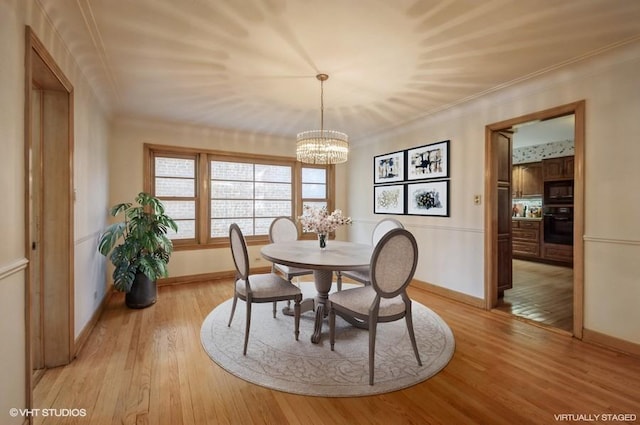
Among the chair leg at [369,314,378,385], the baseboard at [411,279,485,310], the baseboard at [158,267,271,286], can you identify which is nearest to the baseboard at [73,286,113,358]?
the baseboard at [158,267,271,286]

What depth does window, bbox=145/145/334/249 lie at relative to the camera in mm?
4457

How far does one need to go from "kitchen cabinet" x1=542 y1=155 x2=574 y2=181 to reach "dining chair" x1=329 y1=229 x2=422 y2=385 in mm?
5629

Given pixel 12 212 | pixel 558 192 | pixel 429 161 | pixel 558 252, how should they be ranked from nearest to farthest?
pixel 12 212 → pixel 429 161 → pixel 558 252 → pixel 558 192

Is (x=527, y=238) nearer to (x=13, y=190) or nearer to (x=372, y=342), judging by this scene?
(x=372, y=342)

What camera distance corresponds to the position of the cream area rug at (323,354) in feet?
6.41

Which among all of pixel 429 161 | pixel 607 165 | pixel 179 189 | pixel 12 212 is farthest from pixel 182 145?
pixel 607 165

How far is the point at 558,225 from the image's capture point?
19.2 feet

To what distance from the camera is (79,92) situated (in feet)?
8.35

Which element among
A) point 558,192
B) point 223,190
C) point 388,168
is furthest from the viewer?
point 558,192

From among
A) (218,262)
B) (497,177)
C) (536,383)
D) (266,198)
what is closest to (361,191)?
(266,198)

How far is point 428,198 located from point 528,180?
391cm

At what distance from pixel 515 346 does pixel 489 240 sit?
48.7 inches

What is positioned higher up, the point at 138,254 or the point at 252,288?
the point at 138,254

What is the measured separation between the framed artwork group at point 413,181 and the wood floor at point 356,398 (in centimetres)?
187
